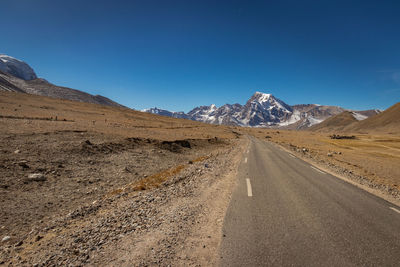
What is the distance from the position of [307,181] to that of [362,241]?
267 inches

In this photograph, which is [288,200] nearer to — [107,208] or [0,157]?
[107,208]

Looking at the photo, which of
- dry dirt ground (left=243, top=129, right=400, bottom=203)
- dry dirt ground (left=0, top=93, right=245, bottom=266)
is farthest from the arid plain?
dry dirt ground (left=243, top=129, right=400, bottom=203)

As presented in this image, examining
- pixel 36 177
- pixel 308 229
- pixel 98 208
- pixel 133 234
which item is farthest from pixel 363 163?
pixel 36 177

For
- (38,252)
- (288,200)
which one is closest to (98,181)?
(38,252)

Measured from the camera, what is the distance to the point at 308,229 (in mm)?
5750

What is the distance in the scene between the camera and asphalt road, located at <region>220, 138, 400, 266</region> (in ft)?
14.7

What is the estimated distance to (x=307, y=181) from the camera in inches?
459

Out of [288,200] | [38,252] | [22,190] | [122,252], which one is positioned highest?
[288,200]

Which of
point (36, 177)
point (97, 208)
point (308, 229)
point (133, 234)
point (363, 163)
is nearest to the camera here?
point (133, 234)

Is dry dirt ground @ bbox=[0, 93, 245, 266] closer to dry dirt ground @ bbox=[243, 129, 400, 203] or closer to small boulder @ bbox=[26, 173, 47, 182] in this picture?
small boulder @ bbox=[26, 173, 47, 182]

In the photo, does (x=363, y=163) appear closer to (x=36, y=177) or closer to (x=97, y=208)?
(x=97, y=208)

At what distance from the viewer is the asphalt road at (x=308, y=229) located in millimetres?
4473

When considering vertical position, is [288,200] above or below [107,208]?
above

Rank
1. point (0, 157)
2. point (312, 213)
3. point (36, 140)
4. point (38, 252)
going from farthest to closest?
point (36, 140) → point (0, 157) → point (312, 213) → point (38, 252)
